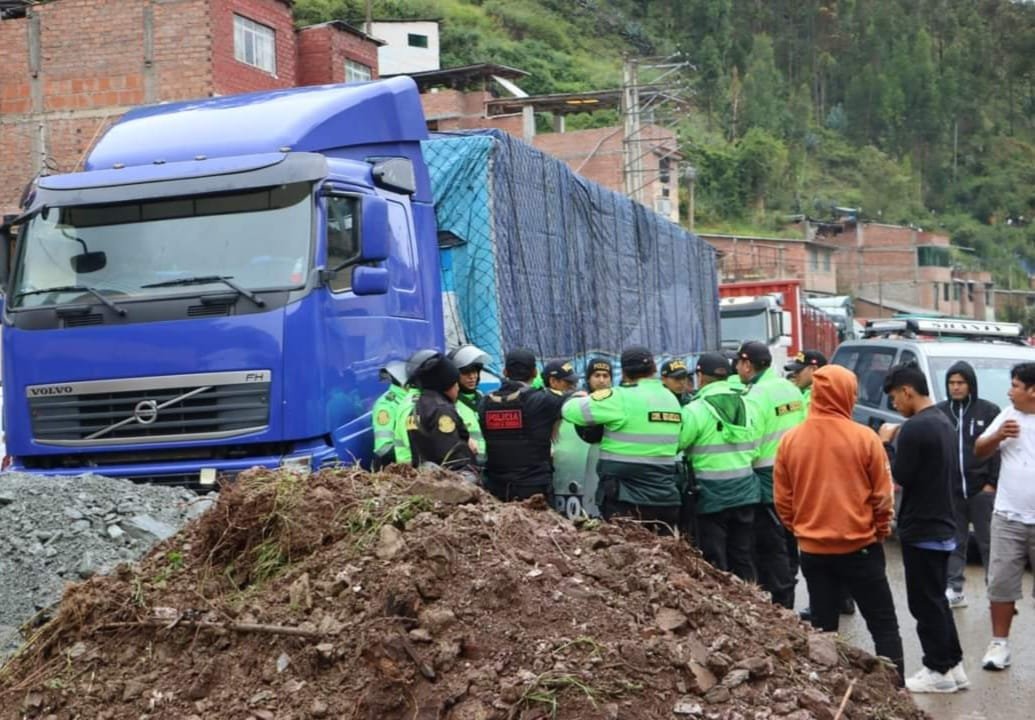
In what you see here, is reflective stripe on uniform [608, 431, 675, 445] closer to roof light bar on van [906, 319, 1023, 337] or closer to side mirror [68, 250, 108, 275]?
side mirror [68, 250, 108, 275]

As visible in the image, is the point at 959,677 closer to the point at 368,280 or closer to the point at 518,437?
the point at 518,437

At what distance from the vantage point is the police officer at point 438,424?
7.34 meters

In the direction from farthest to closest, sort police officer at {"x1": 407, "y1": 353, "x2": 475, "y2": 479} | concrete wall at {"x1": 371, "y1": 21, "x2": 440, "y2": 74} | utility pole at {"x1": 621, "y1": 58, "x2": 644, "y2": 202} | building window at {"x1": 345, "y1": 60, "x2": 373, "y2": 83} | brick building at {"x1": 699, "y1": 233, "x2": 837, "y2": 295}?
brick building at {"x1": 699, "y1": 233, "x2": 837, "y2": 295}, concrete wall at {"x1": 371, "y1": 21, "x2": 440, "y2": 74}, utility pole at {"x1": 621, "y1": 58, "x2": 644, "y2": 202}, building window at {"x1": 345, "y1": 60, "x2": 373, "y2": 83}, police officer at {"x1": 407, "y1": 353, "x2": 475, "y2": 479}

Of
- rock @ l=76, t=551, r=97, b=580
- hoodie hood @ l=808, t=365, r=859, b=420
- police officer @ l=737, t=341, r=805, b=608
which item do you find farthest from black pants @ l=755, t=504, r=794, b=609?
rock @ l=76, t=551, r=97, b=580

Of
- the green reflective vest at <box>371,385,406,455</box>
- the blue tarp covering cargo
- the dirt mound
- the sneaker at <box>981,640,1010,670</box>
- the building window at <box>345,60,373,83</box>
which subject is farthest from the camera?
the building window at <box>345,60,373,83</box>

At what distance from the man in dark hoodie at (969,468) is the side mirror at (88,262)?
18.6 ft

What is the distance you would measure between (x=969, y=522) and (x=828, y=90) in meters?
118

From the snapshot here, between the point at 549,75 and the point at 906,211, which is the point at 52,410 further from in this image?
the point at 906,211

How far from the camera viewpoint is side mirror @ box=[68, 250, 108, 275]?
7.80 m

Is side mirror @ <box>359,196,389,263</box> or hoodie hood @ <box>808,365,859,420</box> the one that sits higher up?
side mirror @ <box>359,196,389,263</box>

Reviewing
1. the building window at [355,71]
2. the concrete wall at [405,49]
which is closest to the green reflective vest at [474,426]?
the building window at [355,71]

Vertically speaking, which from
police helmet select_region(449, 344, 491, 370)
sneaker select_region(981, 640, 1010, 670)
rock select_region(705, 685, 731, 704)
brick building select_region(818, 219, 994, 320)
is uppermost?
brick building select_region(818, 219, 994, 320)

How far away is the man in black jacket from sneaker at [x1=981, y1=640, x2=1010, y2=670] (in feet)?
1.78

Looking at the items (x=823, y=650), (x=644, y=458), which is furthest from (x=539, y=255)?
(x=823, y=650)
